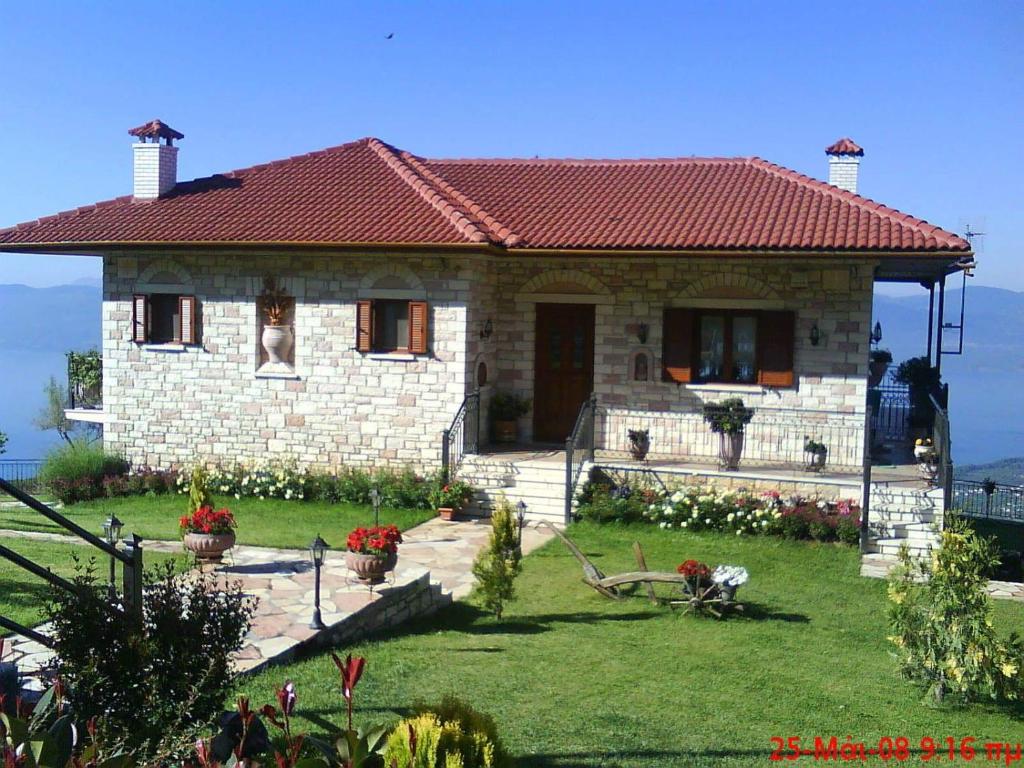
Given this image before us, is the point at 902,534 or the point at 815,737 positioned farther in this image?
the point at 902,534

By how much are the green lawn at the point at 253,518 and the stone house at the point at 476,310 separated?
1.29 metres

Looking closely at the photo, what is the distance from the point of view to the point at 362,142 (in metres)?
21.9

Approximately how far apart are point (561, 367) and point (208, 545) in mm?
8437

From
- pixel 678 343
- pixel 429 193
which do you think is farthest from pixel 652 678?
pixel 429 193

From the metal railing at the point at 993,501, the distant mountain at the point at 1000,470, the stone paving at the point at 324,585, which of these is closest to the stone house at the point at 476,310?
the stone paving at the point at 324,585

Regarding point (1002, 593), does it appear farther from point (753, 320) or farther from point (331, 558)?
point (331, 558)

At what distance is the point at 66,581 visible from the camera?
6.42 m

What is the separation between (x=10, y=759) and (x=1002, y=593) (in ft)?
38.3

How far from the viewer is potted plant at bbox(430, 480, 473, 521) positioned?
52.9 ft

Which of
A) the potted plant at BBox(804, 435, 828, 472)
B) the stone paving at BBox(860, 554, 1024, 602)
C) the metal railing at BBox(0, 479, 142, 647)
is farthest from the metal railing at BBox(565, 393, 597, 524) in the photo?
the metal railing at BBox(0, 479, 142, 647)

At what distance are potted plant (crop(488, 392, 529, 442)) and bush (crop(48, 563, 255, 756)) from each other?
41.0ft

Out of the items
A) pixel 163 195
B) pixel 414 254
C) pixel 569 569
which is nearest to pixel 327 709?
pixel 569 569

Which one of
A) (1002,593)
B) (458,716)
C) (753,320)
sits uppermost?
(753,320)

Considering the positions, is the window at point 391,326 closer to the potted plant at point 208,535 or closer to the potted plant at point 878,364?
the potted plant at point 208,535
